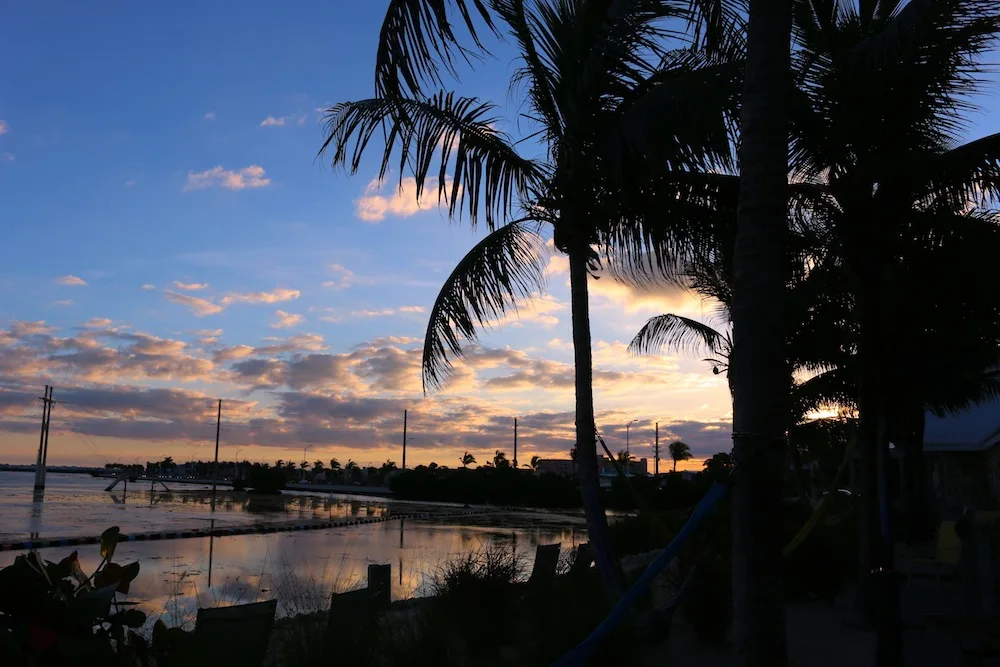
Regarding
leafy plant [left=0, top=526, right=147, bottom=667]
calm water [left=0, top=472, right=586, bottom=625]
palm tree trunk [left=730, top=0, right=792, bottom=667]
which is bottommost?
calm water [left=0, top=472, right=586, bottom=625]

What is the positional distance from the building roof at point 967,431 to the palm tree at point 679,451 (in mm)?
74225

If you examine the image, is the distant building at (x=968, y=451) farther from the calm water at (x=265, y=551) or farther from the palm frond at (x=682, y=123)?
the palm frond at (x=682, y=123)

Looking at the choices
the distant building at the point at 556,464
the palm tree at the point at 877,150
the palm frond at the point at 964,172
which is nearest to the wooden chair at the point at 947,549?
the palm tree at the point at 877,150

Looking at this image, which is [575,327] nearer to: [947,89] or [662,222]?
[662,222]

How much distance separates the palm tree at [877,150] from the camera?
7.86 meters

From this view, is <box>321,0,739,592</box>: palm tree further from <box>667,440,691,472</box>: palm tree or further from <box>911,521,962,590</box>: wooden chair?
<box>667,440,691,472</box>: palm tree

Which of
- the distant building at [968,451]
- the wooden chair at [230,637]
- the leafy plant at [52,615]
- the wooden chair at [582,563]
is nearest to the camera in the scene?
the leafy plant at [52,615]

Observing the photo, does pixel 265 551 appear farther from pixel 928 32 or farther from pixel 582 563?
pixel 928 32

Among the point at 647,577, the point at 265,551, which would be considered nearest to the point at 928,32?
the point at 647,577

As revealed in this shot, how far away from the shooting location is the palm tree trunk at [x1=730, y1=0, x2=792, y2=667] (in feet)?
12.2

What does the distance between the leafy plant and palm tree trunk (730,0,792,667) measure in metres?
2.71

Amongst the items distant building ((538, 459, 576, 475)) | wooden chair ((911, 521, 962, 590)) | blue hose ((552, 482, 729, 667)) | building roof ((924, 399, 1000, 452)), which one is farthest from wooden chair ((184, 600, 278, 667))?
distant building ((538, 459, 576, 475))

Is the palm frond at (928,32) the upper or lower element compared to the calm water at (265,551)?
upper

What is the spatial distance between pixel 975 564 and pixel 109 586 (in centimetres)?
680
